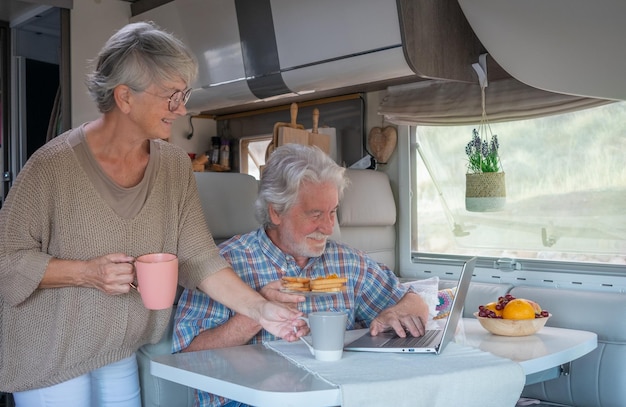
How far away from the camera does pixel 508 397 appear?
1.43 metres

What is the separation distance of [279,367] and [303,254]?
1.88 feet

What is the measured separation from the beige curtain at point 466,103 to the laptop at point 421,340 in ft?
4.74

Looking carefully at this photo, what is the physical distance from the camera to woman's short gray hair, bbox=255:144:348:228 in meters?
2.00

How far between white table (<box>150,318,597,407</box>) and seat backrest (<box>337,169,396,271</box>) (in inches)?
51.3

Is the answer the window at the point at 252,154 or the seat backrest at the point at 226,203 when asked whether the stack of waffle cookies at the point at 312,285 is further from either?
the window at the point at 252,154

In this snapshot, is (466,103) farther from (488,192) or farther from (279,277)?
(279,277)

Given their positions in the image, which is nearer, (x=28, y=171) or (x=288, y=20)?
(x=28, y=171)

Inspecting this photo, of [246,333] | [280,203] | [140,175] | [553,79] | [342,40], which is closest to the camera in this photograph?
[140,175]

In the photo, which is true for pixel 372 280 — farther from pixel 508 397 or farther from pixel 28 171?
pixel 28 171

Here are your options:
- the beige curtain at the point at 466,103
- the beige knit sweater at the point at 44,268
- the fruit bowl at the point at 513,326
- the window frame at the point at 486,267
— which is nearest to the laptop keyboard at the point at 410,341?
the fruit bowl at the point at 513,326

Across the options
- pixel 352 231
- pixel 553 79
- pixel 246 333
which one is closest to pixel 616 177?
pixel 553 79

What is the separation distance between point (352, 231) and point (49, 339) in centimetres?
199

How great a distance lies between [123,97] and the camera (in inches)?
56.6

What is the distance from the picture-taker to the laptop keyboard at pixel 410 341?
1.58 m
